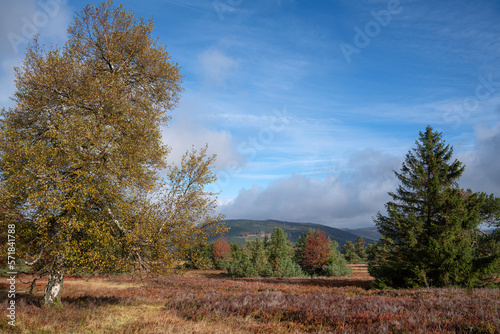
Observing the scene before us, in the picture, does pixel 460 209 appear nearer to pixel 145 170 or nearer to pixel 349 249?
pixel 145 170

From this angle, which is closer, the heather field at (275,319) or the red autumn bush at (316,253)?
the heather field at (275,319)

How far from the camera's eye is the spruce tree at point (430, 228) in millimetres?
17828

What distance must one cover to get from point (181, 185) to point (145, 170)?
→ 2854mm

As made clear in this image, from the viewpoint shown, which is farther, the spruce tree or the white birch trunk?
the spruce tree

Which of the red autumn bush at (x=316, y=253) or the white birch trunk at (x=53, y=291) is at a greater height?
the white birch trunk at (x=53, y=291)

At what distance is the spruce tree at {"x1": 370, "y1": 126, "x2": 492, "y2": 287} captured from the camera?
17828mm

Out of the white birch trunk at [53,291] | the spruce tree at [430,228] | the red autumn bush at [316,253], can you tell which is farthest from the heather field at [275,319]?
the red autumn bush at [316,253]

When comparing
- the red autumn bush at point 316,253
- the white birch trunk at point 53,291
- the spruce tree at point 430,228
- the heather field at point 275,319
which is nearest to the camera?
the heather field at point 275,319

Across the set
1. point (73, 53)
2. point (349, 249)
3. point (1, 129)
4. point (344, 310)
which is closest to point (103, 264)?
point (1, 129)

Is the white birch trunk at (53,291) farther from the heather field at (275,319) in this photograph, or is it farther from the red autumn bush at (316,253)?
the red autumn bush at (316,253)

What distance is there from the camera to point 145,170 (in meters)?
12.1

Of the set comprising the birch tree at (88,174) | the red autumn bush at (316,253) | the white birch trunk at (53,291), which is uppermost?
the birch tree at (88,174)

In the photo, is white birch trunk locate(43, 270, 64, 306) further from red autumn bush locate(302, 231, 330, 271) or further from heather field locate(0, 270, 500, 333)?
red autumn bush locate(302, 231, 330, 271)

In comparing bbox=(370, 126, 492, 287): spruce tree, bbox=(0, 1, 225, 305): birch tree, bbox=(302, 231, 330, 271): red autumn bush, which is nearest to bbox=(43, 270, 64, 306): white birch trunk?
bbox=(0, 1, 225, 305): birch tree
